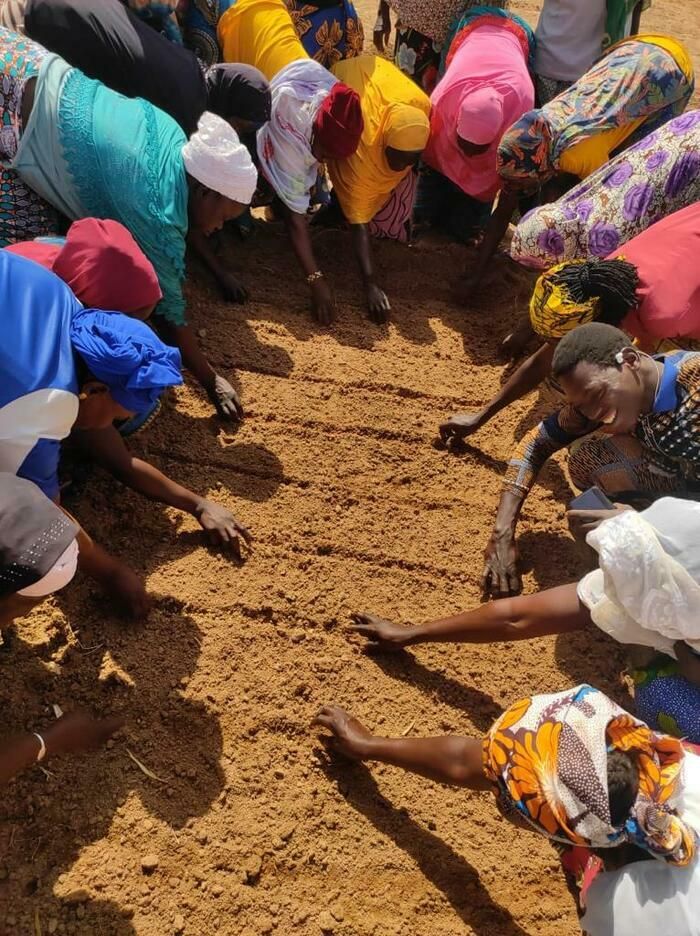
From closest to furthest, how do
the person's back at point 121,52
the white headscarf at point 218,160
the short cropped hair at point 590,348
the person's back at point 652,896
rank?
the person's back at point 652,896
the short cropped hair at point 590,348
the white headscarf at point 218,160
the person's back at point 121,52

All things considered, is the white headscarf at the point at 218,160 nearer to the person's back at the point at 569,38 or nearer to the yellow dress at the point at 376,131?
the yellow dress at the point at 376,131

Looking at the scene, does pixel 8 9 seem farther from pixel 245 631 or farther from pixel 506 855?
pixel 506 855

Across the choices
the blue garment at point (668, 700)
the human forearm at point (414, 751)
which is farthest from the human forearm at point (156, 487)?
the blue garment at point (668, 700)

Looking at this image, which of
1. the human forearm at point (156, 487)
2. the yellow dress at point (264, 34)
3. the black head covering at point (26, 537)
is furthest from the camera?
the yellow dress at point (264, 34)

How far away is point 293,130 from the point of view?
141 inches

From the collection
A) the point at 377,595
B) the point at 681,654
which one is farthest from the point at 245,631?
the point at 681,654

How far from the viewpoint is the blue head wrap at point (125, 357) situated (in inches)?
80.9

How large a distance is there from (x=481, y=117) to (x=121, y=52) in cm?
162

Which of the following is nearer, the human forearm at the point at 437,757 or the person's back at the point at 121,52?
the human forearm at the point at 437,757

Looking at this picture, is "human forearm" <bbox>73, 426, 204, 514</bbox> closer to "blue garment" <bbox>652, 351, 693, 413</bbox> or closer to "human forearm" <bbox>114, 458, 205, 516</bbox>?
"human forearm" <bbox>114, 458, 205, 516</bbox>

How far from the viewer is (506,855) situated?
227cm

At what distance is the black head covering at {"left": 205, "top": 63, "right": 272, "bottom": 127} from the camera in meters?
3.30

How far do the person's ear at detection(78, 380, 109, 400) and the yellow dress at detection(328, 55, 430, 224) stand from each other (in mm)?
2174

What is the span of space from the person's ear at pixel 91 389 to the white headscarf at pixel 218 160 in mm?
1028
